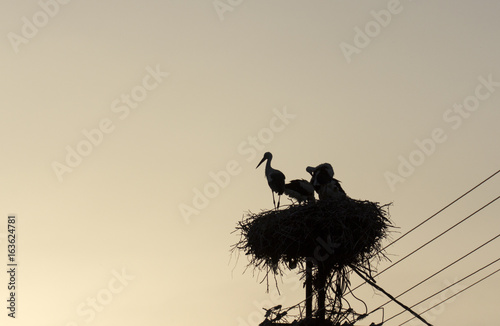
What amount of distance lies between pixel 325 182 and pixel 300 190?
0.50 meters

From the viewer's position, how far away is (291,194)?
16094mm

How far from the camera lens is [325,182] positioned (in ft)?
51.4

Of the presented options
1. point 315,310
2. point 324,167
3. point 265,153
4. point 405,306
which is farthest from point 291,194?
point 405,306

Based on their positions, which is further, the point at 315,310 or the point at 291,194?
the point at 291,194

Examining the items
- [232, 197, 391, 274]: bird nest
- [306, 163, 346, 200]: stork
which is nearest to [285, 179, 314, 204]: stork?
[306, 163, 346, 200]: stork

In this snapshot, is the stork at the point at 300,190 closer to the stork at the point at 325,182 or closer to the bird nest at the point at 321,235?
the stork at the point at 325,182

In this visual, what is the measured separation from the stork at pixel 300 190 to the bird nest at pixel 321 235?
198 centimetres

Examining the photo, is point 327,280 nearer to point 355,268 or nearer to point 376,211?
point 355,268

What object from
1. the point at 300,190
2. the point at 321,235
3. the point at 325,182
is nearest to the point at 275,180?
the point at 300,190

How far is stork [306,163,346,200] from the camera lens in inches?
611

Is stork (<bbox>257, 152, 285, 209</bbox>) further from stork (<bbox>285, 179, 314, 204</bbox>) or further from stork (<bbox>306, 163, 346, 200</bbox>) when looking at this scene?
stork (<bbox>306, 163, 346, 200</bbox>)

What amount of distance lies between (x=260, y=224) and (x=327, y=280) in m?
1.45

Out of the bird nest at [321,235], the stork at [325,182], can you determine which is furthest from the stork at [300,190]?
the bird nest at [321,235]

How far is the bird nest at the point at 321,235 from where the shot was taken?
43.2 feet
